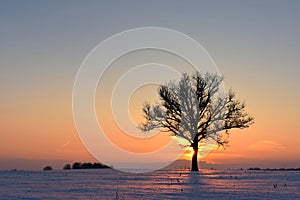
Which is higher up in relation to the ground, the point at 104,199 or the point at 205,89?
the point at 205,89

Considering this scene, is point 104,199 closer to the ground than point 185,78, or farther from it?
closer to the ground

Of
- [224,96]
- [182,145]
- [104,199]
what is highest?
[224,96]

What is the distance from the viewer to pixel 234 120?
1556 inches

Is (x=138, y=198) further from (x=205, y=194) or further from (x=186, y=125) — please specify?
(x=186, y=125)

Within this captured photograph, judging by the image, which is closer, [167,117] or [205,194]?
[205,194]

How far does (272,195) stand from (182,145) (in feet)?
80.2

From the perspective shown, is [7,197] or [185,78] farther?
[185,78]

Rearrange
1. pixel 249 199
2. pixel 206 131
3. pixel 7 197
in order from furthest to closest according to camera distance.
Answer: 1. pixel 206 131
2. pixel 7 197
3. pixel 249 199

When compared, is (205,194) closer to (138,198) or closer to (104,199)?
(138,198)

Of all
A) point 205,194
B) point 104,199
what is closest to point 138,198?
point 104,199

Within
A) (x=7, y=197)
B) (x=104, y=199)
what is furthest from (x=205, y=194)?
(x=7, y=197)

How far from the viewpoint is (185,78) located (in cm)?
3988

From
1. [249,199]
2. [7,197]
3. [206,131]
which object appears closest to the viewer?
[249,199]

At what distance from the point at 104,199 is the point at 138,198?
102cm
